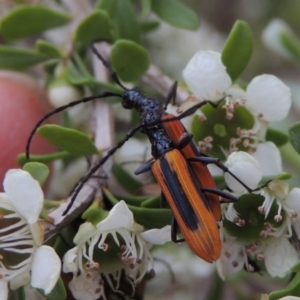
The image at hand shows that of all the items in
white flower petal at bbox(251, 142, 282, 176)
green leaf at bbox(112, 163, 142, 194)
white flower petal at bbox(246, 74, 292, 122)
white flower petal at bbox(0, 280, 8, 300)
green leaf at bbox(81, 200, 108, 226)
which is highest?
white flower petal at bbox(246, 74, 292, 122)

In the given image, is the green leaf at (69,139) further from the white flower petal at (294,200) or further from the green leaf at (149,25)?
the green leaf at (149,25)

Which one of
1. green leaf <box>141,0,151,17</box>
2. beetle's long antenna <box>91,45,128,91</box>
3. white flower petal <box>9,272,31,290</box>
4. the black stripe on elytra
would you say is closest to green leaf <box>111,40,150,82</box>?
beetle's long antenna <box>91,45,128,91</box>

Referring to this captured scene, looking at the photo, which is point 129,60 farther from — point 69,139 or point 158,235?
point 158,235

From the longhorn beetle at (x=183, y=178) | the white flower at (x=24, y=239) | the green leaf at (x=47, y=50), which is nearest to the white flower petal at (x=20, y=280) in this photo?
the white flower at (x=24, y=239)

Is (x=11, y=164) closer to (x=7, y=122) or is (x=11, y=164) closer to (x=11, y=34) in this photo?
(x=7, y=122)

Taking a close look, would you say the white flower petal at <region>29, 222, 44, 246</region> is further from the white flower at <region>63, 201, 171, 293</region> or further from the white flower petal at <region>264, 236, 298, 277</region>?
the white flower petal at <region>264, 236, 298, 277</region>

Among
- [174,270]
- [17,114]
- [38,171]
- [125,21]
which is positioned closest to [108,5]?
[125,21]
